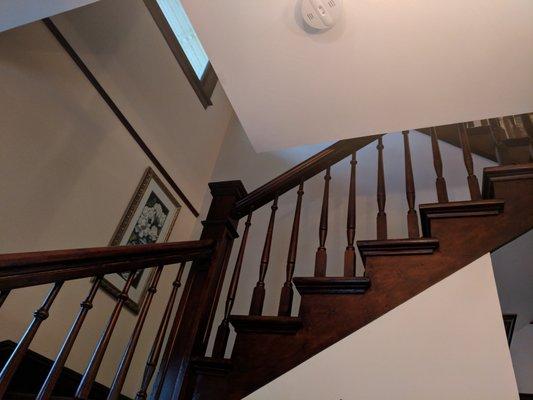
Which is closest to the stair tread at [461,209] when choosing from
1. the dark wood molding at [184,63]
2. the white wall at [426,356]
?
the white wall at [426,356]

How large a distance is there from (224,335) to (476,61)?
53.4 inches

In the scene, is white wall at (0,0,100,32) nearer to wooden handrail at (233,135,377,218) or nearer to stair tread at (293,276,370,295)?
wooden handrail at (233,135,377,218)

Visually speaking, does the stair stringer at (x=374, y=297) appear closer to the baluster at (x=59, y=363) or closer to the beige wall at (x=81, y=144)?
the baluster at (x=59, y=363)

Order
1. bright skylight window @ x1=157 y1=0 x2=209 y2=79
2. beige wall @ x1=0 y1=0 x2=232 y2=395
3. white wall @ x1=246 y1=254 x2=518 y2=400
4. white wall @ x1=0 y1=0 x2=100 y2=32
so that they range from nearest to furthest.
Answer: white wall @ x1=246 y1=254 x2=518 y2=400 → white wall @ x1=0 y1=0 x2=100 y2=32 → beige wall @ x1=0 y1=0 x2=232 y2=395 → bright skylight window @ x1=157 y1=0 x2=209 y2=79

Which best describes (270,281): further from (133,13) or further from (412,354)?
(133,13)

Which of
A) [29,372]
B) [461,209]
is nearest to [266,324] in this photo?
[461,209]

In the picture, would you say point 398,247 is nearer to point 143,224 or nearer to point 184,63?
point 143,224

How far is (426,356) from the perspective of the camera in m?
1.23

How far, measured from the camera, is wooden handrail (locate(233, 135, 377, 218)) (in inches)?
71.2

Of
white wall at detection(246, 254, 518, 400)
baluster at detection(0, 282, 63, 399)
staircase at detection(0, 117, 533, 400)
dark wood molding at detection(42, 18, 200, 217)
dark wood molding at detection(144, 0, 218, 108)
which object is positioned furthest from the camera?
dark wood molding at detection(144, 0, 218, 108)

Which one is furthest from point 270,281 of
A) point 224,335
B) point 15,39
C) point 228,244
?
point 15,39

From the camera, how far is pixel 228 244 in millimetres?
1729

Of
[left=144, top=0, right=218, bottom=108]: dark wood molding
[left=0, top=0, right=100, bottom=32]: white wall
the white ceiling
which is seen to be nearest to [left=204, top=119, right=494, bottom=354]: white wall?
the white ceiling

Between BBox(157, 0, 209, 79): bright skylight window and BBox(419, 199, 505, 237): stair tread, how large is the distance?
2.55 metres
